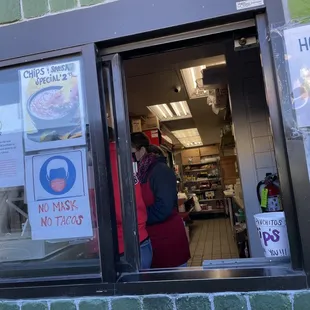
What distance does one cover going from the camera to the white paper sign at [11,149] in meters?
1.62

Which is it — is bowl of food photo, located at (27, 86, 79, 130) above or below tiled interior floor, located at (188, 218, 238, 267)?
above

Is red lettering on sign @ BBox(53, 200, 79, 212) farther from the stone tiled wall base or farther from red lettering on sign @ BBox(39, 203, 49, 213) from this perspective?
the stone tiled wall base

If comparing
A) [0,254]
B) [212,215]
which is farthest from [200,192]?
[0,254]

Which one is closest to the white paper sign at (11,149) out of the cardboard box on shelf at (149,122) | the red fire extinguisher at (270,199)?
the red fire extinguisher at (270,199)

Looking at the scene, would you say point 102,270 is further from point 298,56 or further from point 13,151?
point 298,56

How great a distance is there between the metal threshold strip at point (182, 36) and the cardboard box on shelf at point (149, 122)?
12.2 feet

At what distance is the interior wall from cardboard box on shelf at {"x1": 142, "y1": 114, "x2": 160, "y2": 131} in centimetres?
244

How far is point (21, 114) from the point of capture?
1.65m

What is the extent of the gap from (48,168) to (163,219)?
3.14ft

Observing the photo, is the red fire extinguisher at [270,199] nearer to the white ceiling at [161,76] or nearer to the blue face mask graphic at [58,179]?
the white ceiling at [161,76]

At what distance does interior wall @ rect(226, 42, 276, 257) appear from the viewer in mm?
2936

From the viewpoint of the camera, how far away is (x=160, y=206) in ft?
7.16

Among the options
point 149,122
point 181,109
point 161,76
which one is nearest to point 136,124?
point 149,122

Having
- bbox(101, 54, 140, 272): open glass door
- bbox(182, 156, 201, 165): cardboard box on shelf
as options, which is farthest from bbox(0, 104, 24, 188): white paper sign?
bbox(182, 156, 201, 165): cardboard box on shelf
